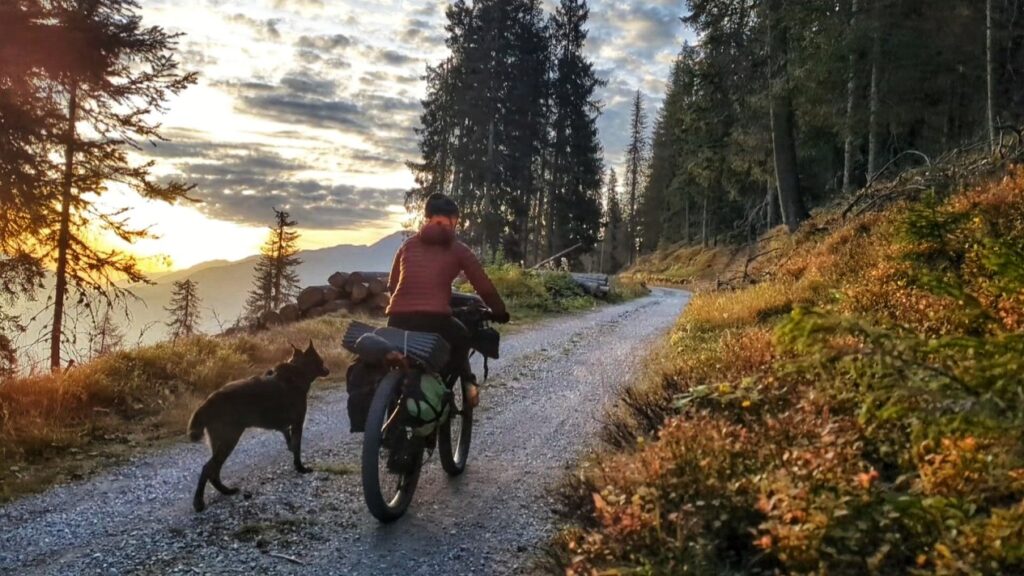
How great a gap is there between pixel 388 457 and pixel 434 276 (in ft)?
4.84

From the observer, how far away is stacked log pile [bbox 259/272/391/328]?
723 inches

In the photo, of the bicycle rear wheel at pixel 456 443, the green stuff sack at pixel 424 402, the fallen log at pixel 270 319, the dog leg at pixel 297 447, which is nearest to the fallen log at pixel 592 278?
the fallen log at pixel 270 319

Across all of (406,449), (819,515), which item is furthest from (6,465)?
(819,515)

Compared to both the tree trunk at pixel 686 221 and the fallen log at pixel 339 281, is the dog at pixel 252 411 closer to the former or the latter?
the fallen log at pixel 339 281

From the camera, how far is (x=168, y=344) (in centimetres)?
1023

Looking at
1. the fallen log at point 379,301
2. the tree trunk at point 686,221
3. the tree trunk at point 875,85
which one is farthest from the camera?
the tree trunk at point 686,221

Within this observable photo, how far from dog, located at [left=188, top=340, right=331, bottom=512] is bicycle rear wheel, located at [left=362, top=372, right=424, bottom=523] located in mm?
1351

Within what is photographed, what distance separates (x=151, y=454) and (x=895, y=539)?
254 inches

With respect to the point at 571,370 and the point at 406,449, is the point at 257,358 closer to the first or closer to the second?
the point at 571,370

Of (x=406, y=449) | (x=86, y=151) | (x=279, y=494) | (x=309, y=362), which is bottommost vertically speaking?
(x=279, y=494)

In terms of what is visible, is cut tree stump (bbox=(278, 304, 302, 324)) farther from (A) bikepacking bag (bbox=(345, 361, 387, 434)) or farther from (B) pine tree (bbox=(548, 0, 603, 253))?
(B) pine tree (bbox=(548, 0, 603, 253))

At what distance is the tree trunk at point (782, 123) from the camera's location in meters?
18.5

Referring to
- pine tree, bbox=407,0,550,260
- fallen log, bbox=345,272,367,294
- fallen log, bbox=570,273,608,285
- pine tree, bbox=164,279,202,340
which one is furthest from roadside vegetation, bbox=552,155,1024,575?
pine tree, bbox=164,279,202,340

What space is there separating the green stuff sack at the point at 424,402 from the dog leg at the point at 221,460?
1.61 m
